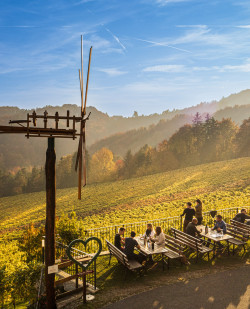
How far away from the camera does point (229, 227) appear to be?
14500 millimetres

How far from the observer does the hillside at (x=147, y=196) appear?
152ft

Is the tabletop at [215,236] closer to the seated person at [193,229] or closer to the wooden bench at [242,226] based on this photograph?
the seated person at [193,229]

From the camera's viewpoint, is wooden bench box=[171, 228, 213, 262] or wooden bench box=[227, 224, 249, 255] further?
wooden bench box=[227, 224, 249, 255]

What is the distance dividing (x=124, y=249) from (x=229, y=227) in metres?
6.08

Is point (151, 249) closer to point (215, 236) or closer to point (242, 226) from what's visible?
point (215, 236)

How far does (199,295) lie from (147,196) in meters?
48.0

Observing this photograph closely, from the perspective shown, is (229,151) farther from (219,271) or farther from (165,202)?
(219,271)

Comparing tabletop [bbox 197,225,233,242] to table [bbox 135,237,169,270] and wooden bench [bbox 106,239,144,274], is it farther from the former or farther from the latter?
wooden bench [bbox 106,239,144,274]

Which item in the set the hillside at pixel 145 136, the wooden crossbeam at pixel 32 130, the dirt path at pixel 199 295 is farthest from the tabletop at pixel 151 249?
the hillside at pixel 145 136

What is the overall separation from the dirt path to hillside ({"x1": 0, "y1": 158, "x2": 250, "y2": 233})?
30387 mm

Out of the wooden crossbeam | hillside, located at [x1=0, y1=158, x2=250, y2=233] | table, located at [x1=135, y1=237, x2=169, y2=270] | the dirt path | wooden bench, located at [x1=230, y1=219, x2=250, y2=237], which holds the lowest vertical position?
hillside, located at [x1=0, y1=158, x2=250, y2=233]

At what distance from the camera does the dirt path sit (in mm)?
8492

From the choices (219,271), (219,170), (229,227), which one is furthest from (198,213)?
(219,170)

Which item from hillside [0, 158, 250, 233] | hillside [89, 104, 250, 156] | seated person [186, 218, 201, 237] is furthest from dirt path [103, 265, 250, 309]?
hillside [89, 104, 250, 156]
